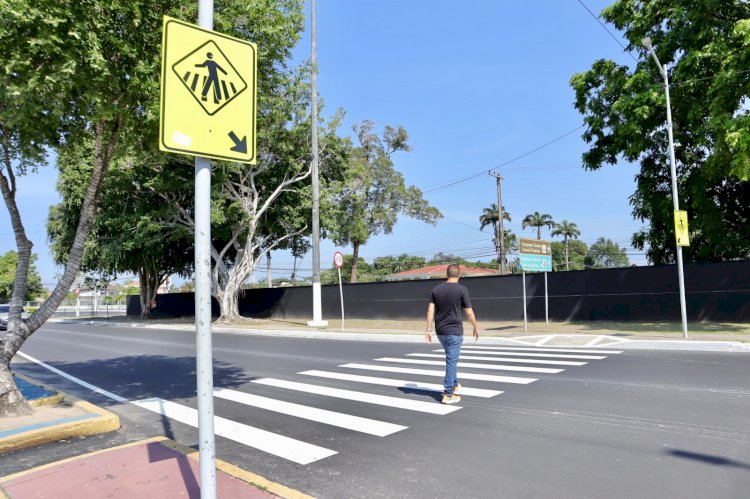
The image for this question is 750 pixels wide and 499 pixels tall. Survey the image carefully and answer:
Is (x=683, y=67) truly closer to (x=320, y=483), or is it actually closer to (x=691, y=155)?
(x=691, y=155)

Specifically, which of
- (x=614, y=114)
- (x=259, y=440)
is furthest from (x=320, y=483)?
(x=614, y=114)

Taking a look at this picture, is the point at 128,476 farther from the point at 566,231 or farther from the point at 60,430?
the point at 566,231

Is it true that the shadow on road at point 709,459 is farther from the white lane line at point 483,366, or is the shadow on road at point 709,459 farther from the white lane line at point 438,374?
the white lane line at point 483,366

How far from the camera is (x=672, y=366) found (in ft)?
30.9

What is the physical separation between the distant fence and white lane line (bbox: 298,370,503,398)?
12576 millimetres

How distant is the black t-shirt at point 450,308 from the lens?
6.82m

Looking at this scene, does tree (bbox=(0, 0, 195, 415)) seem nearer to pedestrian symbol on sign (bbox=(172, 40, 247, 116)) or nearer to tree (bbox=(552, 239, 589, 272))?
pedestrian symbol on sign (bbox=(172, 40, 247, 116))

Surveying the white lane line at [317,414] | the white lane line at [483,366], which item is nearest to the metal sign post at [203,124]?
the white lane line at [317,414]

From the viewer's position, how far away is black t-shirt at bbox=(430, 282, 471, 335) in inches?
269

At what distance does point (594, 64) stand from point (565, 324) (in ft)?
32.4

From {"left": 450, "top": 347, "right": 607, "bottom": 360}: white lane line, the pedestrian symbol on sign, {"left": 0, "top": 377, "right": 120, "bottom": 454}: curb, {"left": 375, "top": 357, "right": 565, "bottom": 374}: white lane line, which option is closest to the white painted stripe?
{"left": 0, "top": 377, "right": 120, "bottom": 454}: curb

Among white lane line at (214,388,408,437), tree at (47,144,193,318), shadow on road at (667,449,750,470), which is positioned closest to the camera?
shadow on road at (667,449,750,470)

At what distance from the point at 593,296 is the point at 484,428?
14790 millimetres

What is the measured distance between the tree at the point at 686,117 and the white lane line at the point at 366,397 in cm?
1136
